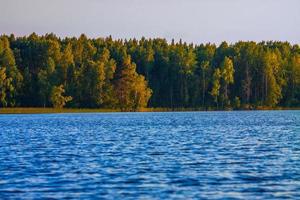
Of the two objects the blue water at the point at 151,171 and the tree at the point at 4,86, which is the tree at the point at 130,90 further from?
the blue water at the point at 151,171

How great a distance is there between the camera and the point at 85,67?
196750 millimetres

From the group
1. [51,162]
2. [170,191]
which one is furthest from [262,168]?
[51,162]

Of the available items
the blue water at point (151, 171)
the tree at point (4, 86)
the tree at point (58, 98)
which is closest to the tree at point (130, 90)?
the tree at point (58, 98)

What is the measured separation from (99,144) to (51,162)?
16625 mm

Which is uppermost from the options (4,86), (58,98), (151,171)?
(4,86)

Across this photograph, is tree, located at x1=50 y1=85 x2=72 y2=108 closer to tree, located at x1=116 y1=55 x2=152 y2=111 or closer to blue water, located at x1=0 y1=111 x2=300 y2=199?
tree, located at x1=116 y1=55 x2=152 y2=111

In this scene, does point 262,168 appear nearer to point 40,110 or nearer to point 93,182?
point 93,182

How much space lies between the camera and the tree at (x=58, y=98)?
179875mm

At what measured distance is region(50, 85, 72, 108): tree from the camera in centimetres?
17988

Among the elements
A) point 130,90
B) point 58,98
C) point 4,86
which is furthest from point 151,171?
point 130,90

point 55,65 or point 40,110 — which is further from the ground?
point 55,65

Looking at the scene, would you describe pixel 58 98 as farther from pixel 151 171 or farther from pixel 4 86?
pixel 151 171

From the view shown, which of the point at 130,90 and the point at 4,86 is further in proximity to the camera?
the point at 130,90

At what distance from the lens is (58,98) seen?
181125mm
